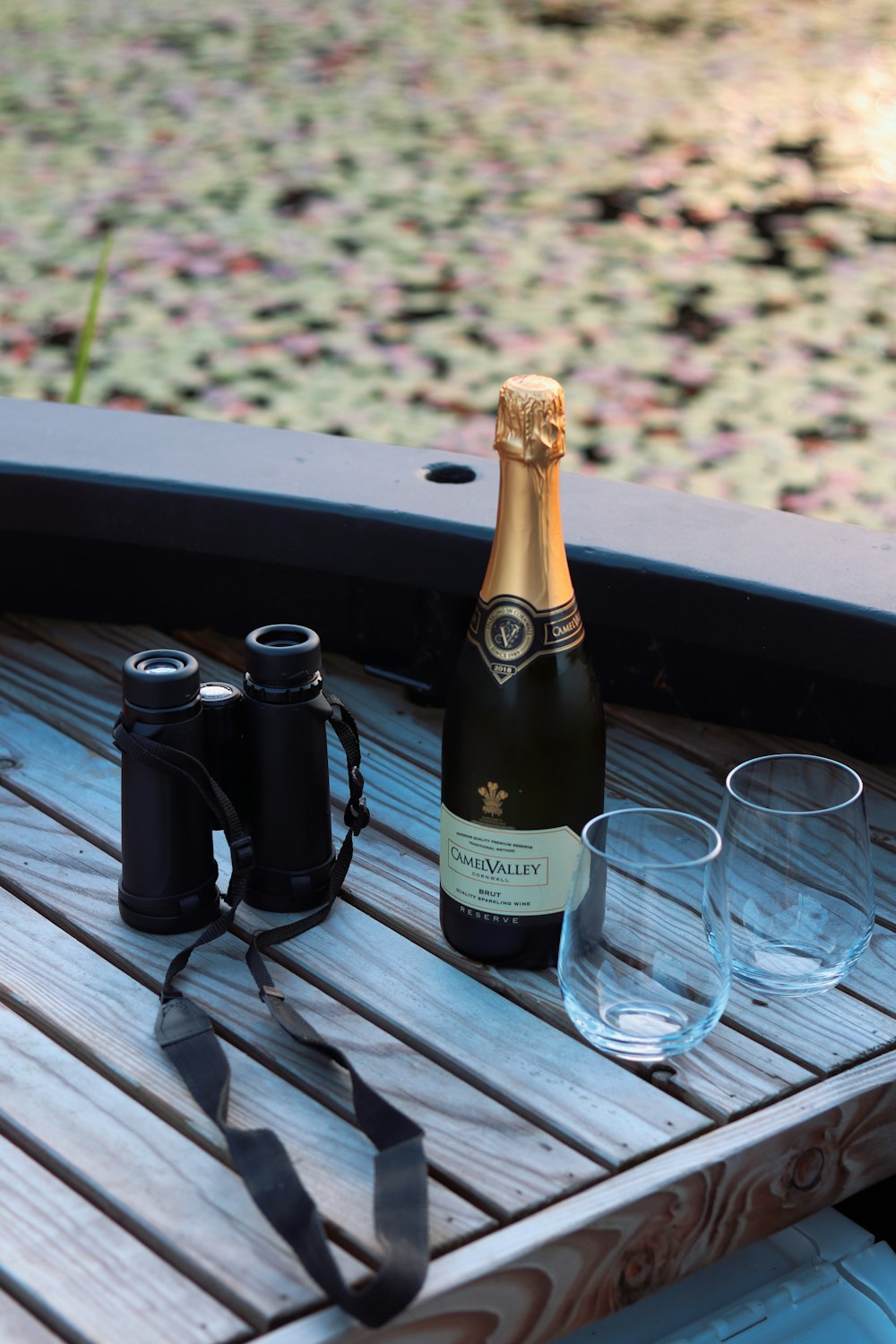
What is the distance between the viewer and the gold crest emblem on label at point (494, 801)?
996 millimetres

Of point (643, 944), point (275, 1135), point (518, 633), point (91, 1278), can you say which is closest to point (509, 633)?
point (518, 633)

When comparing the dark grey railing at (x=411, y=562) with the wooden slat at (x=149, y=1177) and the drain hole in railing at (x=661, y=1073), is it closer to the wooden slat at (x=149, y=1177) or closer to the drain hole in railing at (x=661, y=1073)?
the drain hole in railing at (x=661, y=1073)

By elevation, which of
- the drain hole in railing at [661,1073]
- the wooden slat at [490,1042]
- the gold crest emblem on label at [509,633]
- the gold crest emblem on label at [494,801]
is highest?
the gold crest emblem on label at [509,633]

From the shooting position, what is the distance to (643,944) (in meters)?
0.94

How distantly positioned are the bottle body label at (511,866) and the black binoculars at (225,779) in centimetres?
11

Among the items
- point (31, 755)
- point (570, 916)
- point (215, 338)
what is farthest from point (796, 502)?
point (570, 916)

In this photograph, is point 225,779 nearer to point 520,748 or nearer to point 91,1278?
point 520,748

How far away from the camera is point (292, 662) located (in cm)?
103

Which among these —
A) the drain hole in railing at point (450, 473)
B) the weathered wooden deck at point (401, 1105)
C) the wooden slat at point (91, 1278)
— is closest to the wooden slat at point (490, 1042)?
the weathered wooden deck at point (401, 1105)

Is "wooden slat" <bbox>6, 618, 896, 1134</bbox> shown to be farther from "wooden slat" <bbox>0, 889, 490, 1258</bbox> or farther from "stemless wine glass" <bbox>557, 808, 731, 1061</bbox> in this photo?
"wooden slat" <bbox>0, 889, 490, 1258</bbox>

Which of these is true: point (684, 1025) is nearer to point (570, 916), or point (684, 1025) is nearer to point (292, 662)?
point (570, 916)

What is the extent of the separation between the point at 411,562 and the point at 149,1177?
2.02 feet

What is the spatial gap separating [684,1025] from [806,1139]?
94 millimetres

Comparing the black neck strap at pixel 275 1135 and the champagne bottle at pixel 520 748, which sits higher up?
the champagne bottle at pixel 520 748
